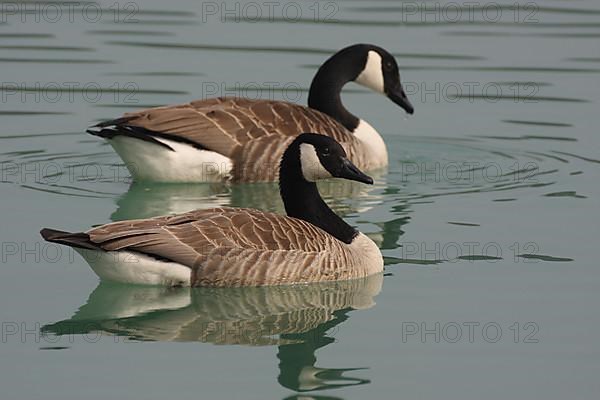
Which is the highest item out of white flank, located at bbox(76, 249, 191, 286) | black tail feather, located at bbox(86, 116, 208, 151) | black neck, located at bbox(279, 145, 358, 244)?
black tail feather, located at bbox(86, 116, 208, 151)

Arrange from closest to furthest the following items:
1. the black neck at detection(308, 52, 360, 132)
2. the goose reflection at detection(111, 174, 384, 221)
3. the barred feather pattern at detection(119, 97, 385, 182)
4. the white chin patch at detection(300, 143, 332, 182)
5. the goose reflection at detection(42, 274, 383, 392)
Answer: the goose reflection at detection(42, 274, 383, 392), the white chin patch at detection(300, 143, 332, 182), the goose reflection at detection(111, 174, 384, 221), the barred feather pattern at detection(119, 97, 385, 182), the black neck at detection(308, 52, 360, 132)

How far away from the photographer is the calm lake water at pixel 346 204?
966cm

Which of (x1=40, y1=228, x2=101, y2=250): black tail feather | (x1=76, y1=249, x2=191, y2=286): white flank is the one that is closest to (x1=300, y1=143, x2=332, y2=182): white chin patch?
(x1=76, y1=249, x2=191, y2=286): white flank

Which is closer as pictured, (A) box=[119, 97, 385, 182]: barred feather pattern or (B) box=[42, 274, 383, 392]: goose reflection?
(B) box=[42, 274, 383, 392]: goose reflection

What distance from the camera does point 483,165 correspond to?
16.2 metres

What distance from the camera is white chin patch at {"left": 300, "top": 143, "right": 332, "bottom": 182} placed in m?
12.2

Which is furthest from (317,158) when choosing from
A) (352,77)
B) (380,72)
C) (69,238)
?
(380,72)

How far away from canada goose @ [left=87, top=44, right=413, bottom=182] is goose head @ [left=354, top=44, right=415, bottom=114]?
11 mm

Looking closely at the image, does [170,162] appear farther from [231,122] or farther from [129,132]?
[231,122]

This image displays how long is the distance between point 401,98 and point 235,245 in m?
6.43

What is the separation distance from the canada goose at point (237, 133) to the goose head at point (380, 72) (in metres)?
0.01

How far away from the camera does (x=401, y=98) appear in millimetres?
17453

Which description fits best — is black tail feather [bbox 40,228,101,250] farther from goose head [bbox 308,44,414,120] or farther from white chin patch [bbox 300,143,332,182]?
goose head [bbox 308,44,414,120]

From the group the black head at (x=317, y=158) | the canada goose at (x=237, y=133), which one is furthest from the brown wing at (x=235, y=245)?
the canada goose at (x=237, y=133)
